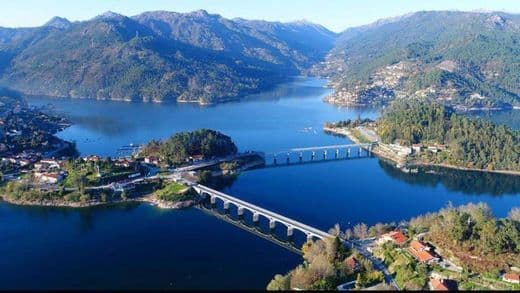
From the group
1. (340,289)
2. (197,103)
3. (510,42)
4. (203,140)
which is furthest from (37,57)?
(340,289)

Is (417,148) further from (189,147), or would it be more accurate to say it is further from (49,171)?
(49,171)

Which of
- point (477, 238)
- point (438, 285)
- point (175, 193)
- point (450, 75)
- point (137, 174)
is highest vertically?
point (450, 75)

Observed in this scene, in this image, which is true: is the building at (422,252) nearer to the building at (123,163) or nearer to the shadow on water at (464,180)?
the shadow on water at (464,180)

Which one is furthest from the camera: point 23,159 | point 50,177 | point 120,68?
point 120,68

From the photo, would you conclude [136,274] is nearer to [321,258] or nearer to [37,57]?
[321,258]

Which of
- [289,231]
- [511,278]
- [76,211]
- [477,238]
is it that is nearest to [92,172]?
[76,211]

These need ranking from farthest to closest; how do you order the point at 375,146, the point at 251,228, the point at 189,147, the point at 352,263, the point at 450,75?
1. the point at 450,75
2. the point at 375,146
3. the point at 189,147
4. the point at 251,228
5. the point at 352,263

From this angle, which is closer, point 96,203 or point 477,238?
point 477,238
